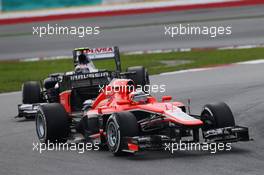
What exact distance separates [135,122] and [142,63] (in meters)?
15.0

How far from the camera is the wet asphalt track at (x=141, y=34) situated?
104ft

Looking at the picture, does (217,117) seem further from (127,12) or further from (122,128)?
(127,12)

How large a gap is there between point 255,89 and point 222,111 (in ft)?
22.1

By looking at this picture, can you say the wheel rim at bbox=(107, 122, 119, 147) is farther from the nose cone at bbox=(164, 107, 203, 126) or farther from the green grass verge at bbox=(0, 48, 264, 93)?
the green grass verge at bbox=(0, 48, 264, 93)

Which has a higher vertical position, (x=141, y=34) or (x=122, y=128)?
(x=141, y=34)

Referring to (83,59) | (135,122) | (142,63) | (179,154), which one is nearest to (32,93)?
(83,59)

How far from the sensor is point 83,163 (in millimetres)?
12164

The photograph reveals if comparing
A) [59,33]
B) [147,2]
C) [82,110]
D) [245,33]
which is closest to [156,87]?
[82,110]

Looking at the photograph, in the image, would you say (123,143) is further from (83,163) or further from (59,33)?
(59,33)

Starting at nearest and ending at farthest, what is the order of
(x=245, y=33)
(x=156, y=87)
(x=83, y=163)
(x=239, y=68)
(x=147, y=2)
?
1. (x=83, y=163)
2. (x=156, y=87)
3. (x=239, y=68)
4. (x=245, y=33)
5. (x=147, y=2)

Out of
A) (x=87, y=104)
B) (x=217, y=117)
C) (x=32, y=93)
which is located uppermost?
(x=32, y=93)

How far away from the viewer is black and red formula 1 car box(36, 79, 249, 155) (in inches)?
483

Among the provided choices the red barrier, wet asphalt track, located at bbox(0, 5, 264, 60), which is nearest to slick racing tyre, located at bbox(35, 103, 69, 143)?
wet asphalt track, located at bbox(0, 5, 264, 60)

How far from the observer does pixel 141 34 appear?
34781 mm
